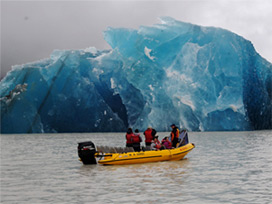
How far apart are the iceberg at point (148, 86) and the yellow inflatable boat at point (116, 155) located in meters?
32.8

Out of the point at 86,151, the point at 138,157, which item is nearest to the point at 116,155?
the point at 138,157

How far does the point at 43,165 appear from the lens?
18562 mm

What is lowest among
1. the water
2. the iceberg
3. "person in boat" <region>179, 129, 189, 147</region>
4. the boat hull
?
the water

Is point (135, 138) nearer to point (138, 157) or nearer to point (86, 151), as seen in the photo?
point (138, 157)

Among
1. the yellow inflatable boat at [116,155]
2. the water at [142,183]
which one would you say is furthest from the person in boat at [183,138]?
the water at [142,183]

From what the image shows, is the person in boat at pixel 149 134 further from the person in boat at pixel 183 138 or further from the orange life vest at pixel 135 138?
the person in boat at pixel 183 138

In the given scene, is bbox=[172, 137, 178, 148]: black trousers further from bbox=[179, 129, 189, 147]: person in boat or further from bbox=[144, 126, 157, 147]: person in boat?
bbox=[144, 126, 157, 147]: person in boat

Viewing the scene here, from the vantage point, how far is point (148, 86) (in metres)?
52.3

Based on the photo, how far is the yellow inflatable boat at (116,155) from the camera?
57.5 feet

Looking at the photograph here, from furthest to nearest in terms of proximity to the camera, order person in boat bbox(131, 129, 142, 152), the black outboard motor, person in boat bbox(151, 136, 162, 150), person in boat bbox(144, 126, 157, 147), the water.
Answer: person in boat bbox(144, 126, 157, 147)
person in boat bbox(151, 136, 162, 150)
person in boat bbox(131, 129, 142, 152)
the black outboard motor
the water

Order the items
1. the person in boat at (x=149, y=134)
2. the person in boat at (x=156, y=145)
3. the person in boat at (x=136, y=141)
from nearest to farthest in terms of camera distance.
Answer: the person in boat at (x=136, y=141) < the person in boat at (x=156, y=145) < the person in boat at (x=149, y=134)

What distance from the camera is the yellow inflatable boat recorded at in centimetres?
1752

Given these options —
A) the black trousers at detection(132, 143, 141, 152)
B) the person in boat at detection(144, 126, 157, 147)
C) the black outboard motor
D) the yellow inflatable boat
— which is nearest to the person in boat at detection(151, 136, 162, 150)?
the person in boat at detection(144, 126, 157, 147)

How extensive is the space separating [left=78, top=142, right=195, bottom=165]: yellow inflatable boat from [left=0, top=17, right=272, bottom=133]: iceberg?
32.8 meters
